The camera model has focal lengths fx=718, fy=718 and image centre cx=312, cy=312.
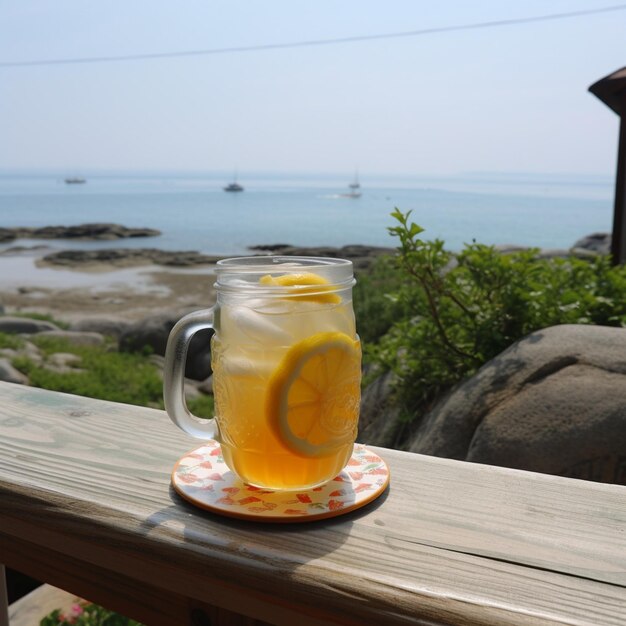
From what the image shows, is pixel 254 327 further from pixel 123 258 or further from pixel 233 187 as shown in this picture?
pixel 233 187

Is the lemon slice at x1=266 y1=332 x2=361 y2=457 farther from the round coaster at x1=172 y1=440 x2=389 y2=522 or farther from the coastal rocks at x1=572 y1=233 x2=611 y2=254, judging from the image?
the coastal rocks at x1=572 y1=233 x2=611 y2=254

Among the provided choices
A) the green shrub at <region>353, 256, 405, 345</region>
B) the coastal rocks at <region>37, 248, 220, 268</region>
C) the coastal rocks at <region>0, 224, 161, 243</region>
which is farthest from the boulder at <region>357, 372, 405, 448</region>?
the coastal rocks at <region>0, 224, 161, 243</region>

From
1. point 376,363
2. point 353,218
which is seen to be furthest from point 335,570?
point 353,218

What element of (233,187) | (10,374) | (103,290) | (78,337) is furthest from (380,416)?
(233,187)

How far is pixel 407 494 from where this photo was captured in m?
1.09

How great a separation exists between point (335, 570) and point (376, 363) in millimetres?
3108

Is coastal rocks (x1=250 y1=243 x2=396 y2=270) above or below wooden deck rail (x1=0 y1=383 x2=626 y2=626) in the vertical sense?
below

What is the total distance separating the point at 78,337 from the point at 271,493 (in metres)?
10.3

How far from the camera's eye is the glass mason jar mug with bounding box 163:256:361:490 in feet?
3.40

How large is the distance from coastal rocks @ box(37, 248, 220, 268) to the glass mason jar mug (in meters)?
22.7

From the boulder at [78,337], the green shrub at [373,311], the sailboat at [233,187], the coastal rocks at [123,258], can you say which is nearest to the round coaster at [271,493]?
the green shrub at [373,311]

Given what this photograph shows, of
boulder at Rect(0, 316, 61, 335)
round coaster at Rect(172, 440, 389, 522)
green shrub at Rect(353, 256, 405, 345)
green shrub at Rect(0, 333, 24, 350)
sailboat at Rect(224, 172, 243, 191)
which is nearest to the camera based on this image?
round coaster at Rect(172, 440, 389, 522)

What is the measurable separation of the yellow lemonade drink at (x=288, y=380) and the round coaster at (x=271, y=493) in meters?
0.03

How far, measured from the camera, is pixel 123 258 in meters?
25.2
